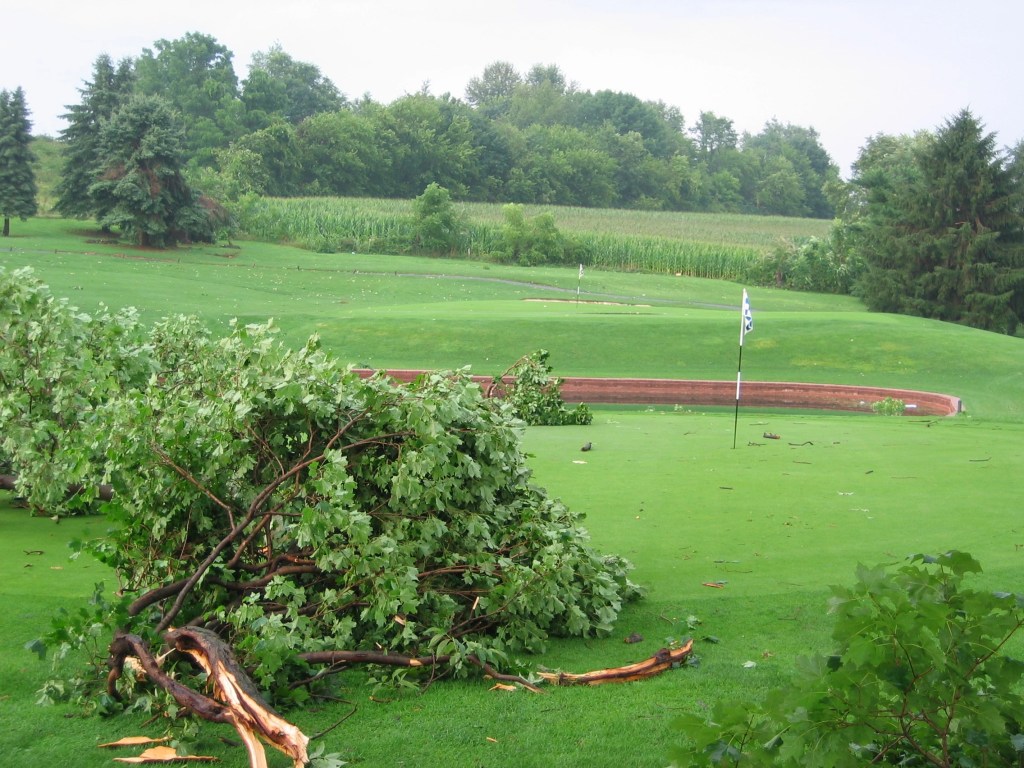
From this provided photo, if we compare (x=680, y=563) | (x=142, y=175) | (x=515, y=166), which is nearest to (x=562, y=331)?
(x=680, y=563)

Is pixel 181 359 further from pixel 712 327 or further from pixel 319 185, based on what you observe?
pixel 319 185

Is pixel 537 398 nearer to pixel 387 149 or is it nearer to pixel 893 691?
pixel 893 691

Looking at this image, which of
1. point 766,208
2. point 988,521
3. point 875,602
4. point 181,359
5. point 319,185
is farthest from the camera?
point 766,208

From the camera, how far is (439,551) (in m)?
6.23

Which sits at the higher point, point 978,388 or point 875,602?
point 875,602

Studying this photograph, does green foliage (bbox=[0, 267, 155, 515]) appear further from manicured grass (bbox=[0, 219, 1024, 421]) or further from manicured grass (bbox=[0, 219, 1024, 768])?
manicured grass (bbox=[0, 219, 1024, 421])

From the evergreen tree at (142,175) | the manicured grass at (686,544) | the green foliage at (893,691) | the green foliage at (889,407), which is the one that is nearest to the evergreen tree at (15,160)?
the evergreen tree at (142,175)

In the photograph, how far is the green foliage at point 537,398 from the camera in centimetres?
1717

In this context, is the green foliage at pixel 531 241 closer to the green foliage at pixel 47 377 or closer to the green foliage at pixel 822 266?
the green foliage at pixel 822 266

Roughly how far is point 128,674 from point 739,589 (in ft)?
13.0

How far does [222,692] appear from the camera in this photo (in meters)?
4.84

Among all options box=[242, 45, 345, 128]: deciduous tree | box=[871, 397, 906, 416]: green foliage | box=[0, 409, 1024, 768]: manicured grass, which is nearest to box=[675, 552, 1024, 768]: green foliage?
box=[0, 409, 1024, 768]: manicured grass

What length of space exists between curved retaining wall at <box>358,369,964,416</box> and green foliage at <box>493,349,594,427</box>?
8.33 m

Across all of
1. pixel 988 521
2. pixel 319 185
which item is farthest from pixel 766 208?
pixel 988 521
